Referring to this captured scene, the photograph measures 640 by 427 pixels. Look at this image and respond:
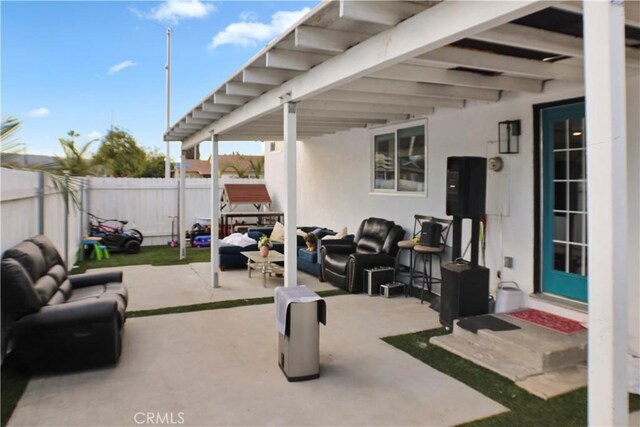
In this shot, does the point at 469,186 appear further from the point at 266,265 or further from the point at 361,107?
the point at 266,265

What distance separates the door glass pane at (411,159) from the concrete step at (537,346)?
10.0 ft

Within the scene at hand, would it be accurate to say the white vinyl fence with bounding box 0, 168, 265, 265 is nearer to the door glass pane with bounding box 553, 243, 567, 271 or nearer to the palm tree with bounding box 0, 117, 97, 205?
the palm tree with bounding box 0, 117, 97, 205

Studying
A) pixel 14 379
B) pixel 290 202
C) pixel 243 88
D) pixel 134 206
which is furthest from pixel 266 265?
pixel 134 206

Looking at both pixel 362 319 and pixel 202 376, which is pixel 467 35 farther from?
pixel 362 319

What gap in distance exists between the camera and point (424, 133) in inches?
263

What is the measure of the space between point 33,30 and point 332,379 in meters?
10.5

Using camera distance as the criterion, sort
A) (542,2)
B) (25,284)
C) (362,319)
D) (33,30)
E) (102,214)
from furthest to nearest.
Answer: (102,214) < (33,30) < (362,319) < (25,284) < (542,2)

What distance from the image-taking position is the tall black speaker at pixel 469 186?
482 centimetres

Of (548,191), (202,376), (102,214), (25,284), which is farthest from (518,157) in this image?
(102,214)

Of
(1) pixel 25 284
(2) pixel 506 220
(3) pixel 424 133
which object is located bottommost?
(1) pixel 25 284

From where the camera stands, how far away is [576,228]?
4570 millimetres

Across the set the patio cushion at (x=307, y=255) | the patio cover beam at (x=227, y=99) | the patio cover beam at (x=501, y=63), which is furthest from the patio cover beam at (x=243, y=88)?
the patio cushion at (x=307, y=255)

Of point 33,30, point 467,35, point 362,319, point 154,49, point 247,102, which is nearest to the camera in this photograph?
point 467,35

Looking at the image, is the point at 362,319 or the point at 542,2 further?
the point at 362,319
